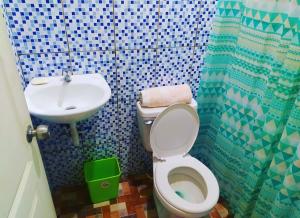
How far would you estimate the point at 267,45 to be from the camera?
1.17 m

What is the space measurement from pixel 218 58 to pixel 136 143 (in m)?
0.87

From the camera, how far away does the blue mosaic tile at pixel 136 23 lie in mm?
Result: 1320

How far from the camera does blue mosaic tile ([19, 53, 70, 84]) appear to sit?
1317mm

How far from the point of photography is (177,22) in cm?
144

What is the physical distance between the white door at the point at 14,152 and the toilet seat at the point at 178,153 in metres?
Answer: 0.76

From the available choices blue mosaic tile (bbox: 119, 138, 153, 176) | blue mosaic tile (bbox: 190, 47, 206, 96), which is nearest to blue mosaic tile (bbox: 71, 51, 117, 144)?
blue mosaic tile (bbox: 119, 138, 153, 176)

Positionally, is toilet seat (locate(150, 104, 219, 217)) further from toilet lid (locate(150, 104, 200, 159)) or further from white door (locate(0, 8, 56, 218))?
white door (locate(0, 8, 56, 218))

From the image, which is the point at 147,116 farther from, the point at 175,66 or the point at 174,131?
the point at 175,66

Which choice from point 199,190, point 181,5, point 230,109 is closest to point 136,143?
point 199,190

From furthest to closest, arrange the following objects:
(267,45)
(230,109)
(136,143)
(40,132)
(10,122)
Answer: (136,143) → (230,109) → (267,45) → (40,132) → (10,122)

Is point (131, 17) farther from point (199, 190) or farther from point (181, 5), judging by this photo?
point (199, 190)

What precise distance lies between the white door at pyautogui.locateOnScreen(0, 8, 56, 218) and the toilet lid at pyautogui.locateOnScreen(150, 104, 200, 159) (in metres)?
0.79

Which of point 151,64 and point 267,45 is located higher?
point 267,45

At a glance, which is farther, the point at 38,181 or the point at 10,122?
the point at 38,181
